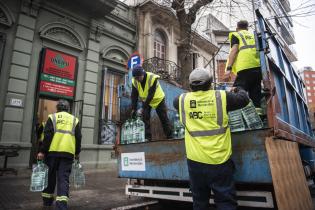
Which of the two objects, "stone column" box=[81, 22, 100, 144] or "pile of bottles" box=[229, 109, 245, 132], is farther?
"stone column" box=[81, 22, 100, 144]

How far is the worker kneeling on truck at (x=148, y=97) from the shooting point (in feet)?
15.8

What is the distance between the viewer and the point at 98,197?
5.34 metres

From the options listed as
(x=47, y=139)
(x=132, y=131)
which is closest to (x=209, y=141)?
(x=132, y=131)

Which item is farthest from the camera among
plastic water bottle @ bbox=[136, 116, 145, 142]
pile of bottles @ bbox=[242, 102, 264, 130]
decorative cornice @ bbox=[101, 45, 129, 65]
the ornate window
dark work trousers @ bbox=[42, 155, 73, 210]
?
the ornate window

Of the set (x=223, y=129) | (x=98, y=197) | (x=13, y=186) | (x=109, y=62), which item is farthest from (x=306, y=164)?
(x=109, y=62)

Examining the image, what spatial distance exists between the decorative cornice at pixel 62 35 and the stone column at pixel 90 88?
499 mm

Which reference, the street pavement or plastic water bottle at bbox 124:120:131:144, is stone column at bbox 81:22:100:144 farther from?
plastic water bottle at bbox 124:120:131:144

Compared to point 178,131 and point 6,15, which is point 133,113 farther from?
point 6,15

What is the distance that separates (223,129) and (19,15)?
30.3ft

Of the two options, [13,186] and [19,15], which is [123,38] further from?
[13,186]

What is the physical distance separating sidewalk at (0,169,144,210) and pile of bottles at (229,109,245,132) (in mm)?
2600

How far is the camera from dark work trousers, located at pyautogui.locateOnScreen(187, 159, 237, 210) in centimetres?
246

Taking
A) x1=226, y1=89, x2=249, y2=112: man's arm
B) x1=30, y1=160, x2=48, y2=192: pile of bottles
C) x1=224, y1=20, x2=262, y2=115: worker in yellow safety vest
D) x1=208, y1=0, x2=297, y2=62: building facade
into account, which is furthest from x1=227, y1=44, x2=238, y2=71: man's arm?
x1=30, y1=160, x2=48, y2=192: pile of bottles

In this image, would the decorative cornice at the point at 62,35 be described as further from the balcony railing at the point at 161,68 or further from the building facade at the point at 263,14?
the building facade at the point at 263,14
